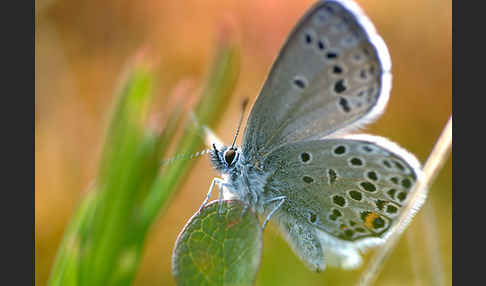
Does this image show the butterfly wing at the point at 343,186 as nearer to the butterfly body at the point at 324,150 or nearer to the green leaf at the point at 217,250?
the butterfly body at the point at 324,150

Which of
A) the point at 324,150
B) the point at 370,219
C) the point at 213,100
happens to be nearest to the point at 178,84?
the point at 213,100

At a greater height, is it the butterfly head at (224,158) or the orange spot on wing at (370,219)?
the butterfly head at (224,158)

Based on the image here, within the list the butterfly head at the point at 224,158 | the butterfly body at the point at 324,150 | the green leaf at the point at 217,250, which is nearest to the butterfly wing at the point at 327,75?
the butterfly body at the point at 324,150

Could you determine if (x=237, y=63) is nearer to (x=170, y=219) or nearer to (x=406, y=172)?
(x=406, y=172)

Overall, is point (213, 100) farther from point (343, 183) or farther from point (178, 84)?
point (178, 84)

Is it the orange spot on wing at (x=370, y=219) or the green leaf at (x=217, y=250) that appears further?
the orange spot on wing at (x=370, y=219)

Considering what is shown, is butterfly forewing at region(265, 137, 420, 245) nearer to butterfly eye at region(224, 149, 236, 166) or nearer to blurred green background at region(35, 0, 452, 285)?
butterfly eye at region(224, 149, 236, 166)

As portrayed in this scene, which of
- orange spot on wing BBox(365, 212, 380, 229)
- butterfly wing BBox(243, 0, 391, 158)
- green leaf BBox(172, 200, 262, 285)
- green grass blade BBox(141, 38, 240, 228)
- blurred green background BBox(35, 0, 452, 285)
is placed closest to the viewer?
green leaf BBox(172, 200, 262, 285)

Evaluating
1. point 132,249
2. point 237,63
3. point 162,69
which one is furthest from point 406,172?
point 162,69

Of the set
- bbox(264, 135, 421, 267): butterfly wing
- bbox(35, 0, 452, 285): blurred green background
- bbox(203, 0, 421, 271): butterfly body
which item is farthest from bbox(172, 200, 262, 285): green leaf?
bbox(35, 0, 452, 285): blurred green background
